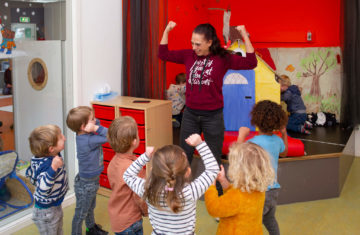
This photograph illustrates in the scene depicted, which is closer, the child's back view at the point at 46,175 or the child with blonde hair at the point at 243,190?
the child with blonde hair at the point at 243,190

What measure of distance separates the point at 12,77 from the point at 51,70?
0.43m

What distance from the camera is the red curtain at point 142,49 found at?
12.9ft

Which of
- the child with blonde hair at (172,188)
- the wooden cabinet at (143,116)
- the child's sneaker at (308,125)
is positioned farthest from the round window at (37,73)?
the child's sneaker at (308,125)

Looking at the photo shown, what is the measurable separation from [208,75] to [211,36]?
290mm

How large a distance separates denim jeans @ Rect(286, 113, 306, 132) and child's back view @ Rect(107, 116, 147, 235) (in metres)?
2.89

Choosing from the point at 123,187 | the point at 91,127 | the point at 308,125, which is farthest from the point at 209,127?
the point at 308,125

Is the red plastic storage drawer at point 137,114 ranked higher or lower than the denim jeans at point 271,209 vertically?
higher

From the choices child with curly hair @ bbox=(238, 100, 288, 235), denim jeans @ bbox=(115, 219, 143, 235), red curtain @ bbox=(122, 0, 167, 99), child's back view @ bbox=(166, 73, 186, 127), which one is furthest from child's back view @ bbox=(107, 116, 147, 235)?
child's back view @ bbox=(166, 73, 186, 127)

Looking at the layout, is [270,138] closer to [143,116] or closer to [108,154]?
[143,116]

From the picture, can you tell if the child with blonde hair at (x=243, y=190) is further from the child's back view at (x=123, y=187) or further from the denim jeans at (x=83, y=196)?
the denim jeans at (x=83, y=196)

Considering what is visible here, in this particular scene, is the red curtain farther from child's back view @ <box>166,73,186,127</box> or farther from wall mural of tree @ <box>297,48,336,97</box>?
wall mural of tree @ <box>297,48,336,97</box>

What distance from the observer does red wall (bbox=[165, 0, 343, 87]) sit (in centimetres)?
518

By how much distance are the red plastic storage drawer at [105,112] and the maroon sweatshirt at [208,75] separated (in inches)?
37.9

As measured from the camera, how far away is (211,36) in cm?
288
